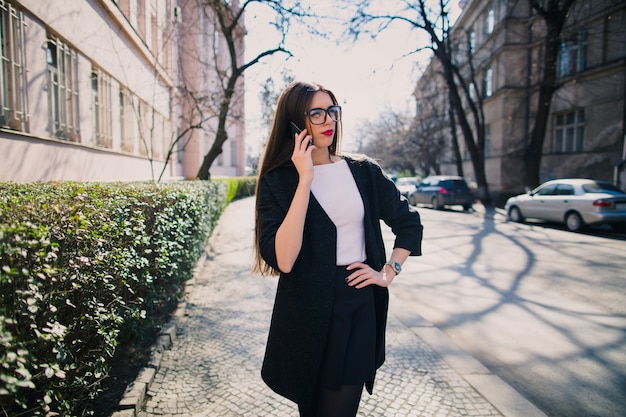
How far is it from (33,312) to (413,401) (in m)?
2.60

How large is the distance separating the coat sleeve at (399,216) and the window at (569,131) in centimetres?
2436

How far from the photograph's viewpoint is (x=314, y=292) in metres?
1.84

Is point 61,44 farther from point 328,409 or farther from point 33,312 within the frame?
point 328,409

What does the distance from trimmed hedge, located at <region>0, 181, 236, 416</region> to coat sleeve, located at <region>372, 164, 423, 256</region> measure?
5.28 feet

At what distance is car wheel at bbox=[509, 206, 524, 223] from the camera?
15.6 meters

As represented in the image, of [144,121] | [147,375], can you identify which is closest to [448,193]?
[144,121]

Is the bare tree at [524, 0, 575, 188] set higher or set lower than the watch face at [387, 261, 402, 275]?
higher

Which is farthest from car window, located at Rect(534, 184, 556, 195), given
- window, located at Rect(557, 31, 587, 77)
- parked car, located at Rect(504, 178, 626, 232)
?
window, located at Rect(557, 31, 587, 77)

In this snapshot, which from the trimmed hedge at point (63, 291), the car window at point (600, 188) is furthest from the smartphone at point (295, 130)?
the car window at point (600, 188)

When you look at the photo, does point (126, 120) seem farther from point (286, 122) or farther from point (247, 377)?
point (286, 122)

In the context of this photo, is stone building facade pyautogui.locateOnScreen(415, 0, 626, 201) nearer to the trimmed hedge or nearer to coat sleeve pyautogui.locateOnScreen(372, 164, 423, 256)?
coat sleeve pyautogui.locateOnScreen(372, 164, 423, 256)

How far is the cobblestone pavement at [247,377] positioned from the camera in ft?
9.86

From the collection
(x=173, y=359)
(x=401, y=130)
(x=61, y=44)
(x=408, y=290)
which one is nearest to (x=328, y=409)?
(x=173, y=359)

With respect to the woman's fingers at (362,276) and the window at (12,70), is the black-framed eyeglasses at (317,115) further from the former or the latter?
the window at (12,70)
